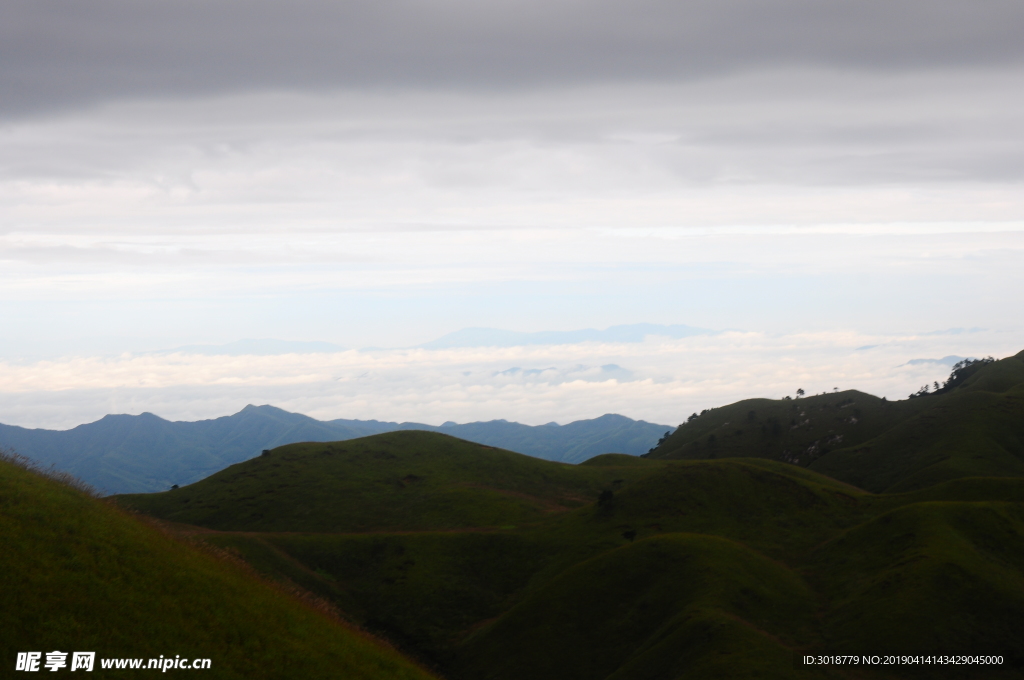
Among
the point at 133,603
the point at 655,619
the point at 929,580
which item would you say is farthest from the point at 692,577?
→ the point at 133,603

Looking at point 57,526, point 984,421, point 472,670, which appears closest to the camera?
point 57,526

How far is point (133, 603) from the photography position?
27.9m

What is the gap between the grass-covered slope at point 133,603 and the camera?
25.0m

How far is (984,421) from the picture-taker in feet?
614

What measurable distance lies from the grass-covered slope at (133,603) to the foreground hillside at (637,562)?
91.3 feet

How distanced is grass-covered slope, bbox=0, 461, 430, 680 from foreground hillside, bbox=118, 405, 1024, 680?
27.8 metres

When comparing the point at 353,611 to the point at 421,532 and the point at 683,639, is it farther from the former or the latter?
the point at 683,639

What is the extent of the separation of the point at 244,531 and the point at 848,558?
11089 cm

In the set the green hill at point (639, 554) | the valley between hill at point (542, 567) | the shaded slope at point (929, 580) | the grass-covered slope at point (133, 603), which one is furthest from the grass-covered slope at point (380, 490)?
the grass-covered slope at point (133, 603)

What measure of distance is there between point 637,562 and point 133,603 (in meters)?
79.8

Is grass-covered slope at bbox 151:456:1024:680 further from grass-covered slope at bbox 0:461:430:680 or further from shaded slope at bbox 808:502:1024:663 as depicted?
grass-covered slope at bbox 0:461:430:680

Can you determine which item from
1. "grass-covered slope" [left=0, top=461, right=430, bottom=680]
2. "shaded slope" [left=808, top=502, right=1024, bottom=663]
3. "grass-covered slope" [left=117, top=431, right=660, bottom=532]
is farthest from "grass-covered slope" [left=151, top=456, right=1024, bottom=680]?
"grass-covered slope" [left=0, top=461, right=430, bottom=680]

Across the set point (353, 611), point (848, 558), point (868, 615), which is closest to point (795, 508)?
point (848, 558)

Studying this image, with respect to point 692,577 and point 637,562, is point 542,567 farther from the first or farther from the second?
point 692,577
